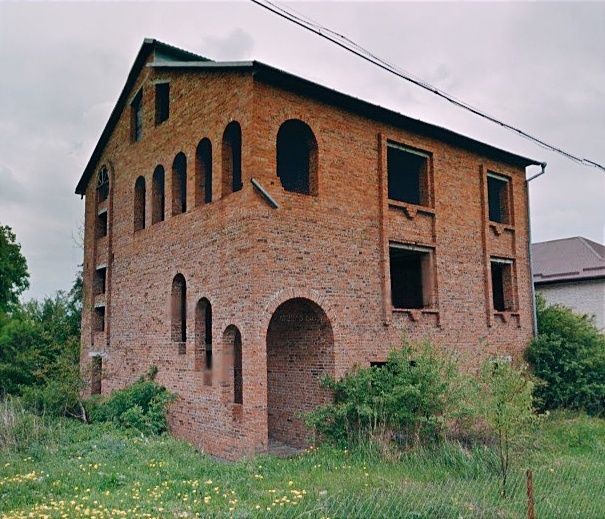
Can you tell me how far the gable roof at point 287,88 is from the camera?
1248cm

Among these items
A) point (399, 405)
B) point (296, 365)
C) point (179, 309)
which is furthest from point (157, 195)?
point (399, 405)

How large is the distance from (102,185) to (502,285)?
520 inches

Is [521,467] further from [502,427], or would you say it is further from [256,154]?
[256,154]

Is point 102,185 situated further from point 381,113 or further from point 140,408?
point 381,113

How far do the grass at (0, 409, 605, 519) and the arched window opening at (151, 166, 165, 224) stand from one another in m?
5.91

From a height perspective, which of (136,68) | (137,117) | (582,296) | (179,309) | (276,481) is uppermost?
(136,68)

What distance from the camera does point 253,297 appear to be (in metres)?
11.6

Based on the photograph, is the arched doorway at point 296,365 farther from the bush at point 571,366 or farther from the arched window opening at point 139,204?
the bush at point 571,366

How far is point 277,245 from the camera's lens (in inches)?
472

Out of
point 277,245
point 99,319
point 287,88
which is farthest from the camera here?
point 99,319

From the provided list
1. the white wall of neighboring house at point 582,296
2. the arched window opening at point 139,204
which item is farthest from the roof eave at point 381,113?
the white wall of neighboring house at point 582,296

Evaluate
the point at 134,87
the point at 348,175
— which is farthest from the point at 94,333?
the point at 348,175

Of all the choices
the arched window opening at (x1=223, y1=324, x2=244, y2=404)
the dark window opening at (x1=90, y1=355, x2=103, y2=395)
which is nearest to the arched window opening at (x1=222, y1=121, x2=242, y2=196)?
the arched window opening at (x1=223, y1=324, x2=244, y2=404)

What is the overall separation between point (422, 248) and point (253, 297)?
5352mm
